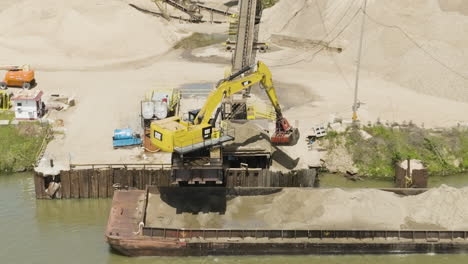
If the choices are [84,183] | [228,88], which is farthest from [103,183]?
[228,88]

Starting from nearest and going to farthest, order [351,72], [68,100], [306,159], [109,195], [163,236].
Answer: [163,236], [109,195], [306,159], [68,100], [351,72]

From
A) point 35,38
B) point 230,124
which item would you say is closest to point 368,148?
point 230,124

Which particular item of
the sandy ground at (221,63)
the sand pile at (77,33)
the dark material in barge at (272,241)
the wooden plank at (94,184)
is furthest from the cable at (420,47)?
the wooden plank at (94,184)

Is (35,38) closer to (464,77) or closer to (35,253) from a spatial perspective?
(35,253)

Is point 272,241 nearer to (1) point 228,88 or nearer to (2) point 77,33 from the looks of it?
(1) point 228,88

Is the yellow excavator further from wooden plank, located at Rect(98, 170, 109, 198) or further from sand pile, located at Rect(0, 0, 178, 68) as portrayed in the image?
sand pile, located at Rect(0, 0, 178, 68)

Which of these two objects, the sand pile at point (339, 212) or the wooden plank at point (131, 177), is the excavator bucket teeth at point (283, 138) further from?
the wooden plank at point (131, 177)
